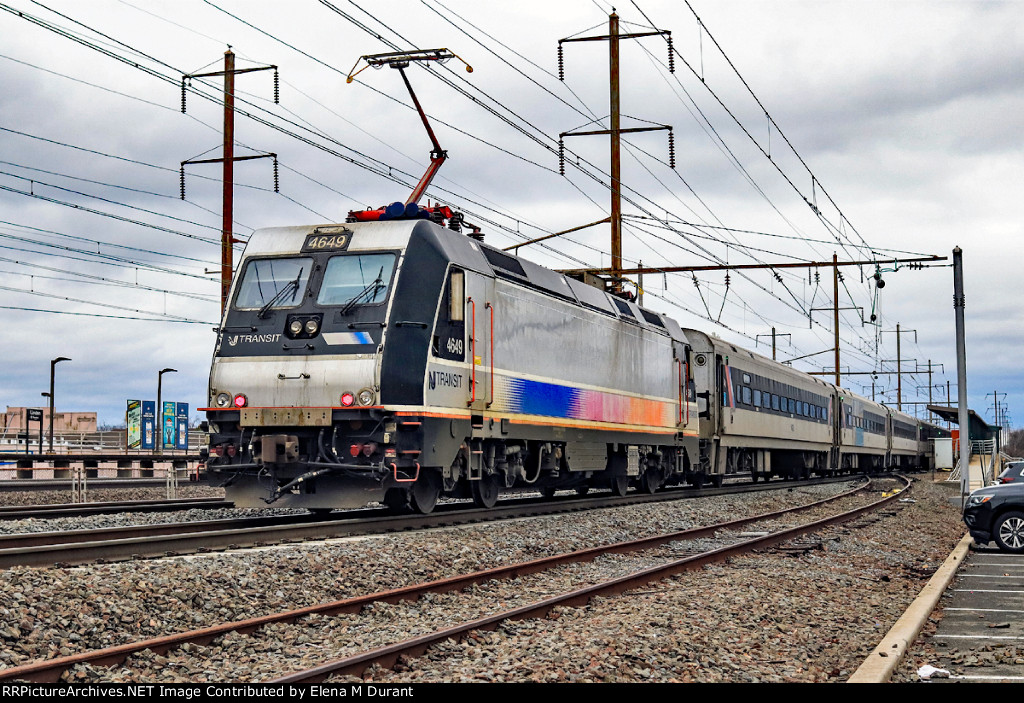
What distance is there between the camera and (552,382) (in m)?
19.4

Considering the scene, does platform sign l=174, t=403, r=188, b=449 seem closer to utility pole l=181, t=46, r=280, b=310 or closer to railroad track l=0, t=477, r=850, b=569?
utility pole l=181, t=46, r=280, b=310

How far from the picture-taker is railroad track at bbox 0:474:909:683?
22.9 feet

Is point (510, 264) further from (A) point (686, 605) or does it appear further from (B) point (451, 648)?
(B) point (451, 648)

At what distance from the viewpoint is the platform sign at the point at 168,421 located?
40.7 meters

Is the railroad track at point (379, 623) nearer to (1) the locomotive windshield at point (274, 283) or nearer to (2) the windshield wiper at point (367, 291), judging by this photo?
(2) the windshield wiper at point (367, 291)

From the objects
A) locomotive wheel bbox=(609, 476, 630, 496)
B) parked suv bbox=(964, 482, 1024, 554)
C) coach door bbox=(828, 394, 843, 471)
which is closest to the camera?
parked suv bbox=(964, 482, 1024, 554)

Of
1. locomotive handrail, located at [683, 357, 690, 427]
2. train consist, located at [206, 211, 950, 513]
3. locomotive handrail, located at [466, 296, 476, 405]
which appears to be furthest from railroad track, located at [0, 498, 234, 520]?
locomotive handrail, located at [683, 357, 690, 427]

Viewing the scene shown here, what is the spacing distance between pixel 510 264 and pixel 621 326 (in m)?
5.44

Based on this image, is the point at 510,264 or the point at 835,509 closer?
the point at 510,264

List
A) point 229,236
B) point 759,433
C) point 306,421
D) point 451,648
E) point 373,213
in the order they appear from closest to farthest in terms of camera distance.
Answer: point 451,648, point 306,421, point 373,213, point 229,236, point 759,433

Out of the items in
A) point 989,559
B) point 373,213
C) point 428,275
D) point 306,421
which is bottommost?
point 989,559

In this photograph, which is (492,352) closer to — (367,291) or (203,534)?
(367,291)

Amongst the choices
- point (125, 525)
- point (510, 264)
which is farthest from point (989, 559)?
point (125, 525)
